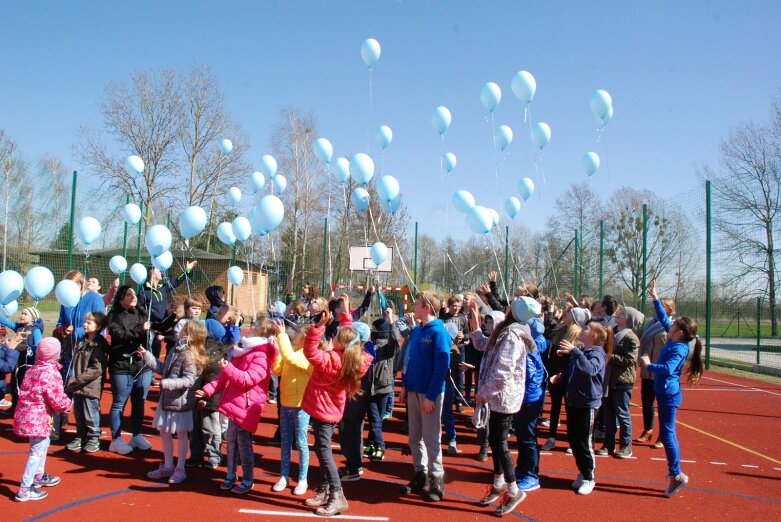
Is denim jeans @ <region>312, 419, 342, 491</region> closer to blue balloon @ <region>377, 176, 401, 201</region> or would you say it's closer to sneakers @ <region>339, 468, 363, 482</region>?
sneakers @ <region>339, 468, 363, 482</region>

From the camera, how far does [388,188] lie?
8.37 metres

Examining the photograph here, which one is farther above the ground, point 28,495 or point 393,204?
point 393,204

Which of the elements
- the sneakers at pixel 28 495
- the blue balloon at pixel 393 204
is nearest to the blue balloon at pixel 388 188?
the blue balloon at pixel 393 204

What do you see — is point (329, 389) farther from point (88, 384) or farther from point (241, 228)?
point (241, 228)

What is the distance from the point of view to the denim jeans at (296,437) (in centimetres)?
491

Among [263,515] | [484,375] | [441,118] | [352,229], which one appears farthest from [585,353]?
[352,229]

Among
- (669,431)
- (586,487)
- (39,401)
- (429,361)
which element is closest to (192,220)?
(39,401)

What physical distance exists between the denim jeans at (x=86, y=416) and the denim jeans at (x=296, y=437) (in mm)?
2217

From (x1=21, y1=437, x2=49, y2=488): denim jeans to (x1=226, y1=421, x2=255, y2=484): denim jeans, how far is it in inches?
57.4

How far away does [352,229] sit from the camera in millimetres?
19141

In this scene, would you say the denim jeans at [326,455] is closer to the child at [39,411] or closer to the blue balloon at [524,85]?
the child at [39,411]

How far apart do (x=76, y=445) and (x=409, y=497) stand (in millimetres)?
3511

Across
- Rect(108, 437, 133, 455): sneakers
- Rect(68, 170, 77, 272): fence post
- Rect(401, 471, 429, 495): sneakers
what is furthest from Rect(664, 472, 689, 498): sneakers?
Rect(68, 170, 77, 272): fence post

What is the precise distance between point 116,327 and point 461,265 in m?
11.6
